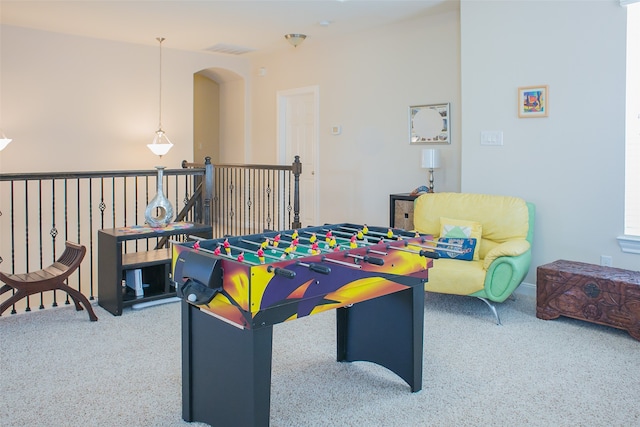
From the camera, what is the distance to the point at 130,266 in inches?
159

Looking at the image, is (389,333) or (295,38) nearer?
(389,333)

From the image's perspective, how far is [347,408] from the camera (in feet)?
8.46

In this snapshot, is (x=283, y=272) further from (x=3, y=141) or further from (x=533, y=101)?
(x=3, y=141)

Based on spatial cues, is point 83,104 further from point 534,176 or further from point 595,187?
point 595,187

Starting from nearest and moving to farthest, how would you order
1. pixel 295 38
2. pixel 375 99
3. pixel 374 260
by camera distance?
pixel 374 260 < pixel 375 99 < pixel 295 38

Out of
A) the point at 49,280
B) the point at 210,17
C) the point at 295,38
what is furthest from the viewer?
the point at 295,38

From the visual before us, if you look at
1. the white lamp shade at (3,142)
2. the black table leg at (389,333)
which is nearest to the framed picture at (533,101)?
the black table leg at (389,333)

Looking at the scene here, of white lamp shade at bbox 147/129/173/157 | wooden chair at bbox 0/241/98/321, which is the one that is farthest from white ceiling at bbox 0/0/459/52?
wooden chair at bbox 0/241/98/321

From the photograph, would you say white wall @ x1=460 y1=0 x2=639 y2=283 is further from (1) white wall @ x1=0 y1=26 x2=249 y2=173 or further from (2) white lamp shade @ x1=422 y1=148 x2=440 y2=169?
(1) white wall @ x1=0 y1=26 x2=249 y2=173

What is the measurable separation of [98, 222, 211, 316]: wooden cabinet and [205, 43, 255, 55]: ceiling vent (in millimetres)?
3708

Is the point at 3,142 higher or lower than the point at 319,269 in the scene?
higher

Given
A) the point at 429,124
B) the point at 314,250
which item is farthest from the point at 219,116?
the point at 314,250

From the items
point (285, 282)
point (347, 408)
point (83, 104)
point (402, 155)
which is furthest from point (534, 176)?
point (83, 104)

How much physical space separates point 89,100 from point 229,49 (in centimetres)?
202
